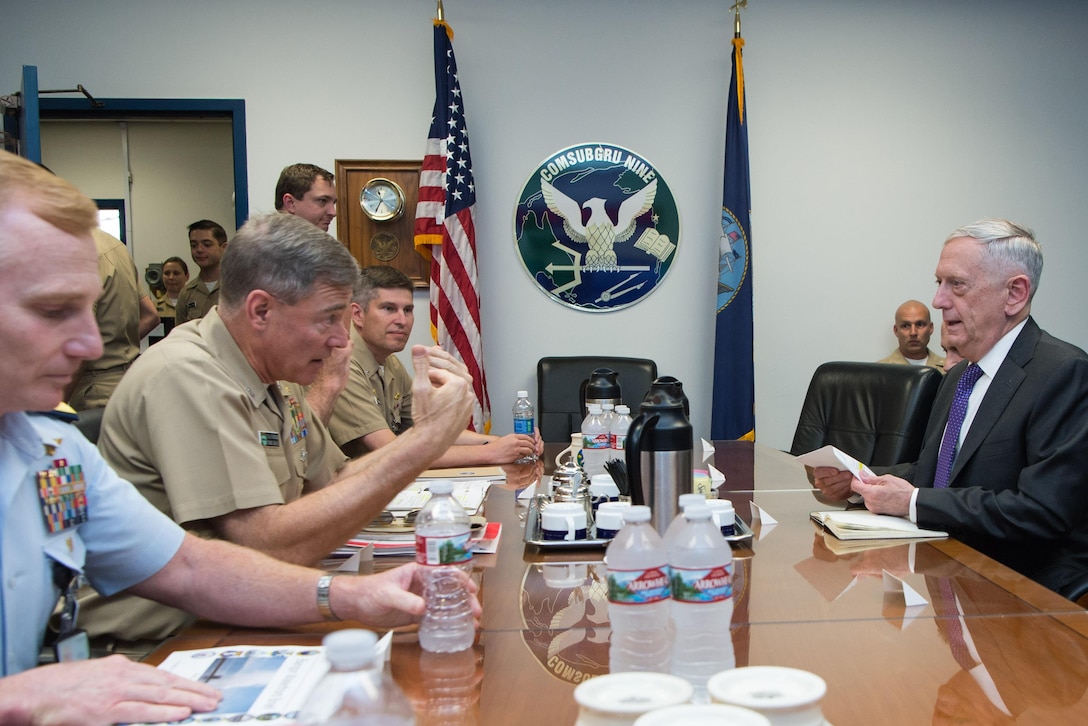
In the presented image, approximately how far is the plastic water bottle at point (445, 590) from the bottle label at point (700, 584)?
378 millimetres

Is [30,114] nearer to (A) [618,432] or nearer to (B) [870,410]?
(A) [618,432]

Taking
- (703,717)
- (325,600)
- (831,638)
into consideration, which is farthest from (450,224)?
(703,717)

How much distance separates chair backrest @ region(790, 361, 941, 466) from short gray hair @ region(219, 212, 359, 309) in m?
2.20

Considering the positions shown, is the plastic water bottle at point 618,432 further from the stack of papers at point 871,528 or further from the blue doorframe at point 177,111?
the blue doorframe at point 177,111

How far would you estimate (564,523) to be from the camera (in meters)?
1.79

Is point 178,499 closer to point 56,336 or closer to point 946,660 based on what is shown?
point 56,336

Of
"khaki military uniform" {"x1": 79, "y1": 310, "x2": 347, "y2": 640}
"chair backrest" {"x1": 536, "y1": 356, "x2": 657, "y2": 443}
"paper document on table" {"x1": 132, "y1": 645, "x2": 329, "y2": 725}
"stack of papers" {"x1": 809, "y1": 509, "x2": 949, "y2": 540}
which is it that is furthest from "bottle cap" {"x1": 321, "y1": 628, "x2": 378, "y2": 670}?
"chair backrest" {"x1": 536, "y1": 356, "x2": 657, "y2": 443}

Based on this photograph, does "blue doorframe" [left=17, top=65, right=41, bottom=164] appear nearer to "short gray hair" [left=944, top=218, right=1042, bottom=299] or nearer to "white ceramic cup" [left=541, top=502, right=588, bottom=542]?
"white ceramic cup" [left=541, top=502, right=588, bottom=542]

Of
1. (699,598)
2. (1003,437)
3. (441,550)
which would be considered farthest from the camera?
(1003,437)

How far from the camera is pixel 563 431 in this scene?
13.3ft

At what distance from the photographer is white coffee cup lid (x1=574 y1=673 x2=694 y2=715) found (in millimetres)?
781

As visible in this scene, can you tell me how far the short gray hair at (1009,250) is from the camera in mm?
2219

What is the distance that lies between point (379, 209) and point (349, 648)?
158 inches

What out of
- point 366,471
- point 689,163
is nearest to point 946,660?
point 366,471
